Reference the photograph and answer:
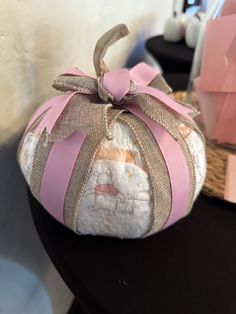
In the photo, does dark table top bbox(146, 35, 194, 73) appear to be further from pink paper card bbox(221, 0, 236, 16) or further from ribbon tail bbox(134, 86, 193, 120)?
ribbon tail bbox(134, 86, 193, 120)

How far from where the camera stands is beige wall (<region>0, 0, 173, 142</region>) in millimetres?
350

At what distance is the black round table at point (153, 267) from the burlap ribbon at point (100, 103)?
0.30ft

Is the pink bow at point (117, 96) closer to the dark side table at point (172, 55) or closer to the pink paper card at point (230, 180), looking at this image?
the pink paper card at point (230, 180)

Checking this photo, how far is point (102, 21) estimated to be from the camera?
0.52m

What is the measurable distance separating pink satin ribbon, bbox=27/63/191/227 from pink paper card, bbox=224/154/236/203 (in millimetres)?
78

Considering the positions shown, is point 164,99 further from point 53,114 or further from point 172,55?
point 172,55

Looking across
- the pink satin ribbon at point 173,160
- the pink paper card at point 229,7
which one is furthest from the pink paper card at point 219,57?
the pink satin ribbon at point 173,160

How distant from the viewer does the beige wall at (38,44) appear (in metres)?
0.35

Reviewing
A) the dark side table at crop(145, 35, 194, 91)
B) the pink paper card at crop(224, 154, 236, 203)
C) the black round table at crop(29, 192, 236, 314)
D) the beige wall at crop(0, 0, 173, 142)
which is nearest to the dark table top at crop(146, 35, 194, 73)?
the dark side table at crop(145, 35, 194, 91)

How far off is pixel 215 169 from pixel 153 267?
15cm

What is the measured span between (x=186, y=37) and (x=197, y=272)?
55 centimetres

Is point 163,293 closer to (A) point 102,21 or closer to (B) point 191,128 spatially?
(B) point 191,128

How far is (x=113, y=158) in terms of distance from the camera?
0.27m

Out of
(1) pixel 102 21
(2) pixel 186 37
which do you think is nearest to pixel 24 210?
(1) pixel 102 21
